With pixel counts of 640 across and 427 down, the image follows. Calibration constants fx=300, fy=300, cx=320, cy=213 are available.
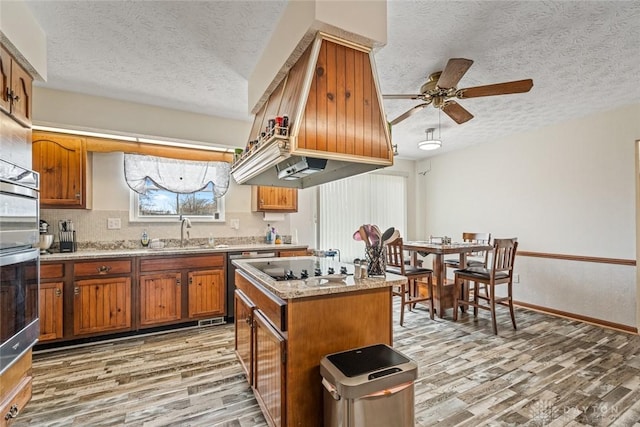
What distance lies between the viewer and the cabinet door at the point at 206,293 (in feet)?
11.3

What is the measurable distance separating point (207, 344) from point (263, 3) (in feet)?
9.83

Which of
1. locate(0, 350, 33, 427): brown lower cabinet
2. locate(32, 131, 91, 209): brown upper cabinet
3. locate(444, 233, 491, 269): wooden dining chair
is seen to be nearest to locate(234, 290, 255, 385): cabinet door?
locate(0, 350, 33, 427): brown lower cabinet

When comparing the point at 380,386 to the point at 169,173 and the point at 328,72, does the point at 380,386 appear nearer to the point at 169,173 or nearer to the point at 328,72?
the point at 328,72

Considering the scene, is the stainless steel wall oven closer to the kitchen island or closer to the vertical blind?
the kitchen island

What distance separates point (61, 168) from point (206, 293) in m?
1.98

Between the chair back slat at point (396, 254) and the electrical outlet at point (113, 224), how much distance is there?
3.32 m

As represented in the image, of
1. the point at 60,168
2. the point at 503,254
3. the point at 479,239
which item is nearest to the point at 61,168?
the point at 60,168

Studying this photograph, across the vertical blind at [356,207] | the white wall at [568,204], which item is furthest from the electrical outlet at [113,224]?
the white wall at [568,204]

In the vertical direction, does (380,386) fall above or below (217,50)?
below

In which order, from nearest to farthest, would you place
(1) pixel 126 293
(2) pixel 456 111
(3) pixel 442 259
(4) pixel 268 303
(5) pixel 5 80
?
→ (4) pixel 268 303 < (5) pixel 5 80 < (2) pixel 456 111 < (1) pixel 126 293 < (3) pixel 442 259

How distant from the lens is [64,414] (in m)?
1.96

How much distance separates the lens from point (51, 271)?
283 centimetres

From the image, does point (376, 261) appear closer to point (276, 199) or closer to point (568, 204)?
point (276, 199)

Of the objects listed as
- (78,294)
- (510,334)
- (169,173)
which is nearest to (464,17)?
(510,334)
